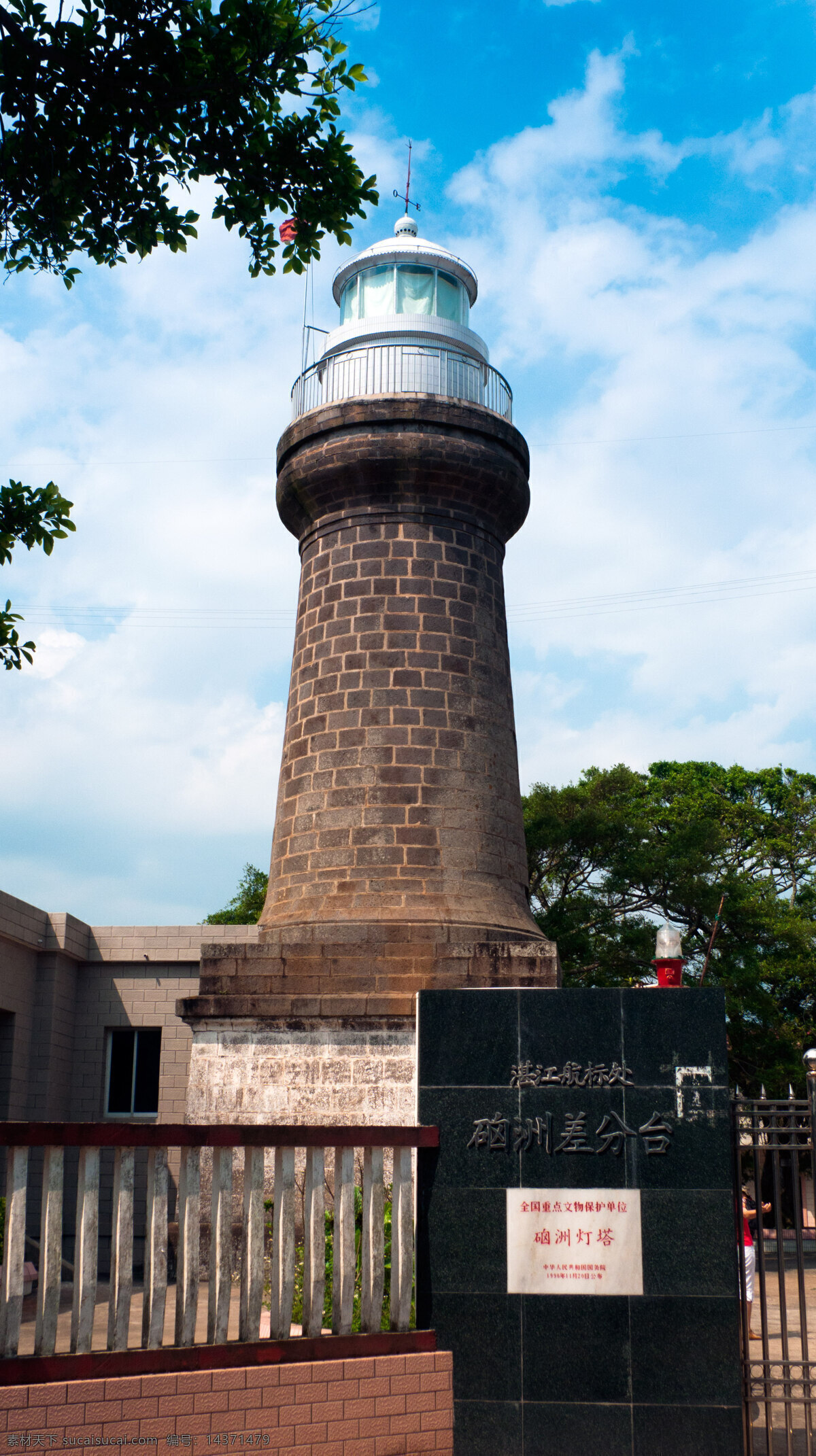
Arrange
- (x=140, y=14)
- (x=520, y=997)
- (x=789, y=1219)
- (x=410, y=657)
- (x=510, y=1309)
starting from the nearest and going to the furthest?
1. (x=140, y=14)
2. (x=510, y=1309)
3. (x=520, y=997)
4. (x=410, y=657)
5. (x=789, y=1219)

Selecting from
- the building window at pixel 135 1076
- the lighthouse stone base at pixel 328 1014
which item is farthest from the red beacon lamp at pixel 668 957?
the building window at pixel 135 1076

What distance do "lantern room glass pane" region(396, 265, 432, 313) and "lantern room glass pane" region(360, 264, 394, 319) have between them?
3.9 inches

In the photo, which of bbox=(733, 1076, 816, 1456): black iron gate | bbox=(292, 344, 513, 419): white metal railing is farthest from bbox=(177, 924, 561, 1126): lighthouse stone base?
bbox=(292, 344, 513, 419): white metal railing

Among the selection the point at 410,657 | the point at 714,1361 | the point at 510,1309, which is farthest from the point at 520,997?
the point at 410,657

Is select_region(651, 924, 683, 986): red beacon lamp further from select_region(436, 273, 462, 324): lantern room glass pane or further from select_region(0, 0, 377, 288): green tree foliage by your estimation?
select_region(436, 273, 462, 324): lantern room glass pane

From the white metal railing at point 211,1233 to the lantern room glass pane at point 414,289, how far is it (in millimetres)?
10080

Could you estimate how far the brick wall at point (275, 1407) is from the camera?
257 inches

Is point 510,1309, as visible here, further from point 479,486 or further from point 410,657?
point 479,486

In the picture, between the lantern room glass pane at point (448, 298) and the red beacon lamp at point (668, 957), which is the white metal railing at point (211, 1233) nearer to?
the red beacon lamp at point (668, 957)

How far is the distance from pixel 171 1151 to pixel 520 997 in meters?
8.98

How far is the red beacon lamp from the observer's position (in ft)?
27.8

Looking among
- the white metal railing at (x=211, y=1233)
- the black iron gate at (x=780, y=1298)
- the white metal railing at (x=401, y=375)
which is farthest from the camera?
the white metal railing at (x=401, y=375)

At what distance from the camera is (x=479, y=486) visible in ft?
44.2

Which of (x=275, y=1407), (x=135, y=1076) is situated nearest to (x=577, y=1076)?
(x=275, y=1407)
